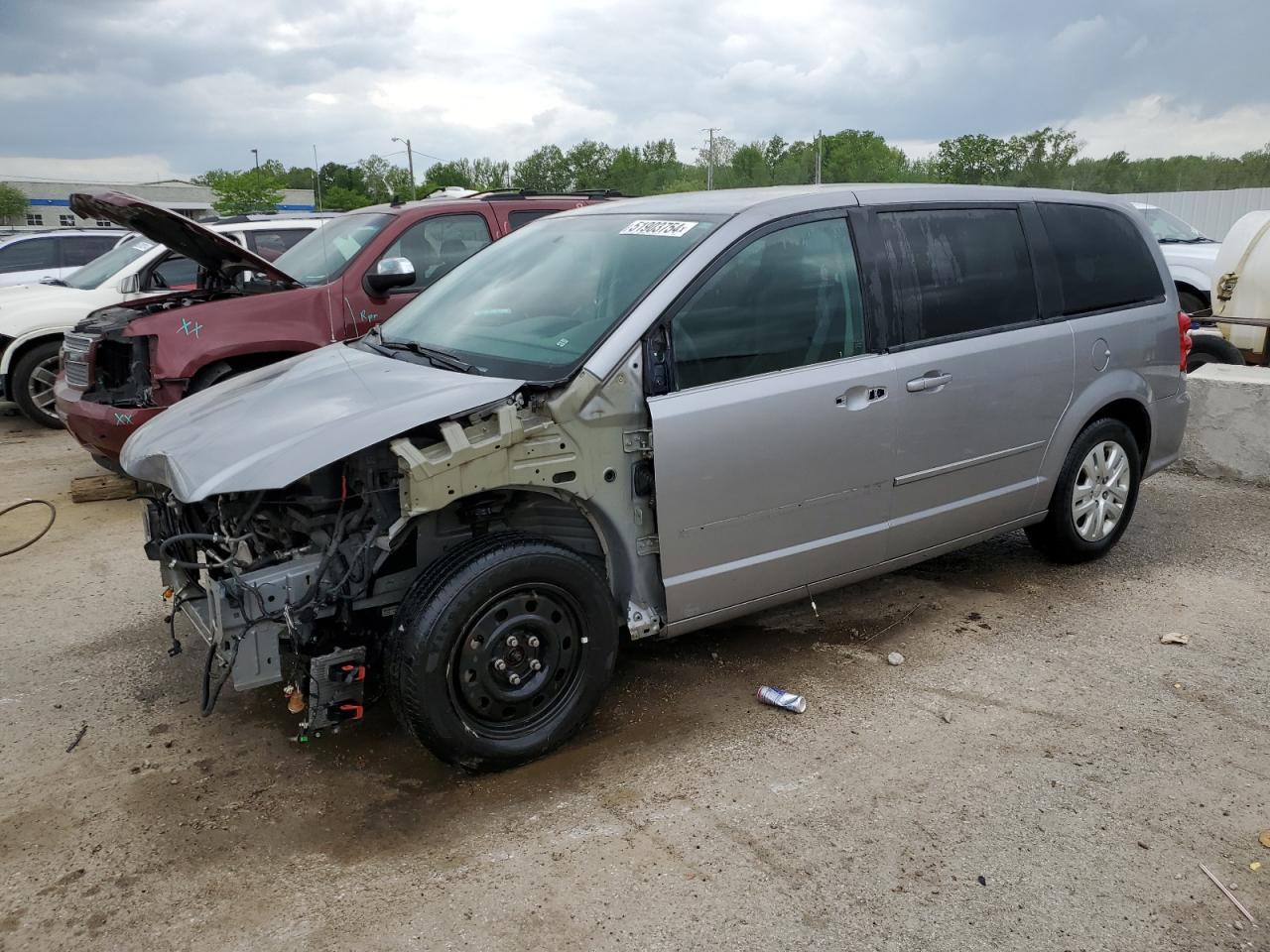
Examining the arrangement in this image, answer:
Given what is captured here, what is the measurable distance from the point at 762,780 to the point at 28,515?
18.6 feet

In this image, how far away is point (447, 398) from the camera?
3197 millimetres

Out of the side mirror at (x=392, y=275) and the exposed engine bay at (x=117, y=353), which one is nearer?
the side mirror at (x=392, y=275)

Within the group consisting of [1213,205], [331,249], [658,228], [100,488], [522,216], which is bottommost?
[100,488]

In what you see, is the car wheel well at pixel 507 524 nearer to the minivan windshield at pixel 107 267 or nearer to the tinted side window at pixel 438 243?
the tinted side window at pixel 438 243

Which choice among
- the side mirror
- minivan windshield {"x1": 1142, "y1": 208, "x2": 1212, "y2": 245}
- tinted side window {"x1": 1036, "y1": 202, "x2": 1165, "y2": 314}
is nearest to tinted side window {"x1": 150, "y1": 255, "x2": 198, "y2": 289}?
the side mirror

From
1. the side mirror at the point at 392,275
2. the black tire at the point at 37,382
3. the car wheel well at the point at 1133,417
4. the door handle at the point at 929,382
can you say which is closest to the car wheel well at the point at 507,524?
the door handle at the point at 929,382

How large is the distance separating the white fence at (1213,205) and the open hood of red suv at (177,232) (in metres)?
26.8

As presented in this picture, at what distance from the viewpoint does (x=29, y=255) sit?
1370cm

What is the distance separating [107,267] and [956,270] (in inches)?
354

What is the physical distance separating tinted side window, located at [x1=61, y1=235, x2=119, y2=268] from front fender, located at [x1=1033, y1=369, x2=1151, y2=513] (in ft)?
42.7

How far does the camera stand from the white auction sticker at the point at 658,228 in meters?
3.75

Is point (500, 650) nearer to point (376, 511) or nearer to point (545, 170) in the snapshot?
point (376, 511)

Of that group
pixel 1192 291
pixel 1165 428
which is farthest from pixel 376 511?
pixel 1192 291

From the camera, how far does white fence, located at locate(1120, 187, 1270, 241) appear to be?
26987 millimetres
